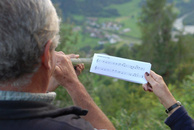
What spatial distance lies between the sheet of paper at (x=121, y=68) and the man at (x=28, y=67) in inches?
32.7

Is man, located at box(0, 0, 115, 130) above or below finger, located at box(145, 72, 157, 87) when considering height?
above

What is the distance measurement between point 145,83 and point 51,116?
1.07 m

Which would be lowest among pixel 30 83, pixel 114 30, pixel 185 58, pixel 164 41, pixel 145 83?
pixel 114 30

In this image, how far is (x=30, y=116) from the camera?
43.8 inches

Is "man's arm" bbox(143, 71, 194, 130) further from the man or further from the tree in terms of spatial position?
the tree

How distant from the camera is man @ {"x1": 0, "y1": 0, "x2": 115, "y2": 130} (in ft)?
3.57

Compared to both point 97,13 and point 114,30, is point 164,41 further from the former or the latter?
point 97,13

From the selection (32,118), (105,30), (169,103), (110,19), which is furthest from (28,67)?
(110,19)

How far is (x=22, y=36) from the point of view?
3.59 feet

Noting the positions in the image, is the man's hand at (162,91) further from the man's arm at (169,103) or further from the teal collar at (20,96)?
the teal collar at (20,96)

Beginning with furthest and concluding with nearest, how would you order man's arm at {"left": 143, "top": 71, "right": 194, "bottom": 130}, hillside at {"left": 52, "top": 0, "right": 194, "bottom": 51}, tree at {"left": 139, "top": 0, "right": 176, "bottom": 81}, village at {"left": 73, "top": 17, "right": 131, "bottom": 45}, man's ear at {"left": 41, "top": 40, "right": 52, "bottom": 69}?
village at {"left": 73, "top": 17, "right": 131, "bottom": 45} → hillside at {"left": 52, "top": 0, "right": 194, "bottom": 51} → tree at {"left": 139, "top": 0, "right": 176, "bottom": 81} → man's arm at {"left": 143, "top": 71, "right": 194, "bottom": 130} → man's ear at {"left": 41, "top": 40, "right": 52, "bottom": 69}

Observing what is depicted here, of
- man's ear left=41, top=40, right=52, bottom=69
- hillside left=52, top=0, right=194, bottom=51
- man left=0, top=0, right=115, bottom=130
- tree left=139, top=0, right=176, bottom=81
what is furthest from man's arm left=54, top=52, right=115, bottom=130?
hillside left=52, top=0, right=194, bottom=51

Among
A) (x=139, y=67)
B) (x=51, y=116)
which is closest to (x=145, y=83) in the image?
(x=139, y=67)

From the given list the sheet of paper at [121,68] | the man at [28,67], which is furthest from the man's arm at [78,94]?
the sheet of paper at [121,68]
